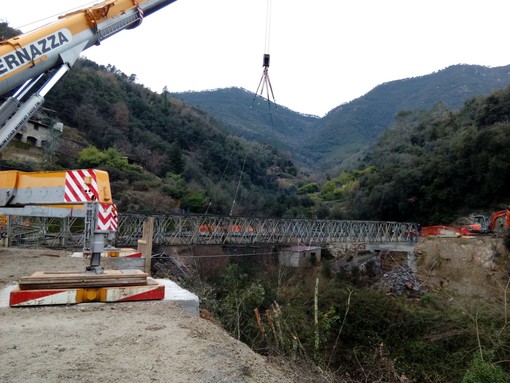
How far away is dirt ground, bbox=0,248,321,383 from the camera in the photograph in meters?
2.87

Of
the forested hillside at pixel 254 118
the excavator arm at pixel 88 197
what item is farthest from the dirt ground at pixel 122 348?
the forested hillside at pixel 254 118

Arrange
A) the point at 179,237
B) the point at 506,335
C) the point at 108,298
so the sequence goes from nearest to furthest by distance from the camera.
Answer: the point at 108,298, the point at 506,335, the point at 179,237

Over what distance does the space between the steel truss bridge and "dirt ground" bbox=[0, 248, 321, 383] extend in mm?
12019

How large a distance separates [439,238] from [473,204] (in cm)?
768

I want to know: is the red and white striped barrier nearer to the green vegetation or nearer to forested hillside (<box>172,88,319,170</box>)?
the green vegetation

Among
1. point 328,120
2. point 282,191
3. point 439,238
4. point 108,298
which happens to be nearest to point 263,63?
point 108,298

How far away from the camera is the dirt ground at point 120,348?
287 centimetres

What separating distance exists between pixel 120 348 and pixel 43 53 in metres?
7.25

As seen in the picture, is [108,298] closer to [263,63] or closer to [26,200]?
[26,200]

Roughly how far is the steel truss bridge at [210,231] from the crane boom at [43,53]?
8.09 metres

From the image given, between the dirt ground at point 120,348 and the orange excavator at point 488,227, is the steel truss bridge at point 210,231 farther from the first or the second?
the dirt ground at point 120,348

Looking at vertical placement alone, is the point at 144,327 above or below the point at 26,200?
below

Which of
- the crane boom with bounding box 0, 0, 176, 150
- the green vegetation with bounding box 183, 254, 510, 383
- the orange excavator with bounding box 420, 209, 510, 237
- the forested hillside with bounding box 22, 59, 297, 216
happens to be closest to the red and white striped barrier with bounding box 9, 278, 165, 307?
the green vegetation with bounding box 183, 254, 510, 383

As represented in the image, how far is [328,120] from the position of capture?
481 feet
